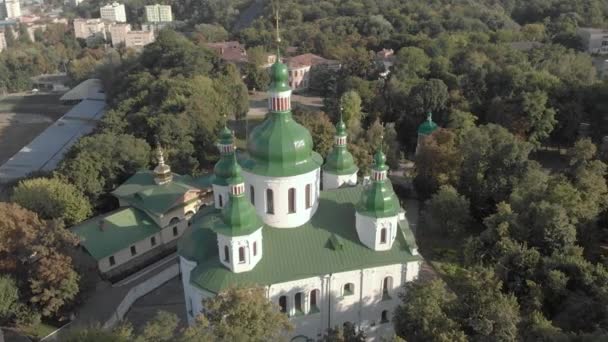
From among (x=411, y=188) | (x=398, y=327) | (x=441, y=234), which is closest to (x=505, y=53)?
(x=411, y=188)

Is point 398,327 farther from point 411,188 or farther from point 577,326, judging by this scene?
point 411,188

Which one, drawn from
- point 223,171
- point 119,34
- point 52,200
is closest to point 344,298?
point 223,171

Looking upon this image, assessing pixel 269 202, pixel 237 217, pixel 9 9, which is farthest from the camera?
pixel 9 9

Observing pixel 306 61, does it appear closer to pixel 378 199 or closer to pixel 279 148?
pixel 279 148

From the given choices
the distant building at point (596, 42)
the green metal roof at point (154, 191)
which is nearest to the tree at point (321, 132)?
the green metal roof at point (154, 191)

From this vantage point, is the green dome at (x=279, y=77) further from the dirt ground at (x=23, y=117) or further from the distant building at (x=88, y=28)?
the distant building at (x=88, y=28)
